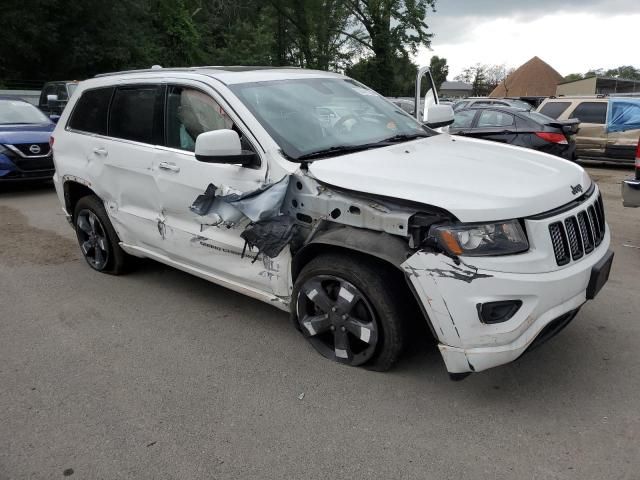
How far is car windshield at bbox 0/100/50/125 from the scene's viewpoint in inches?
395

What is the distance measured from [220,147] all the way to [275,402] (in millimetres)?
1531

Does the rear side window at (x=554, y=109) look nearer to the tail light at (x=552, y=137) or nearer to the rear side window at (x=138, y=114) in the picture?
the tail light at (x=552, y=137)

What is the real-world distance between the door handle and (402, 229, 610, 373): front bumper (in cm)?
196

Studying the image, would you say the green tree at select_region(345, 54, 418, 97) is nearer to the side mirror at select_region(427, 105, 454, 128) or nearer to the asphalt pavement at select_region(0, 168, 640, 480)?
the side mirror at select_region(427, 105, 454, 128)

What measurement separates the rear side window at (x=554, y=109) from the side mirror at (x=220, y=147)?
11.3m

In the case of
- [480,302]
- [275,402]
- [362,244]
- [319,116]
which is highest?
[319,116]

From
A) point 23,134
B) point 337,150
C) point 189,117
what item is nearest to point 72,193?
point 189,117

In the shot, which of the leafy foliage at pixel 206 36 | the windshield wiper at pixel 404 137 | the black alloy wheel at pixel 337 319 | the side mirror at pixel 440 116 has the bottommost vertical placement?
the black alloy wheel at pixel 337 319

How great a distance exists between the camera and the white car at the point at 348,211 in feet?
8.90

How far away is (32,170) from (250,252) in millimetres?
7445

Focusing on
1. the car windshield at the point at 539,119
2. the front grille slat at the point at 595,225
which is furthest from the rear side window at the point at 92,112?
the car windshield at the point at 539,119

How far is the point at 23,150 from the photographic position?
9242 millimetres

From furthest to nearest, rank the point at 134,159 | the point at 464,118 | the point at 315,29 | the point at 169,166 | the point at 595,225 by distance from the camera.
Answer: the point at 315,29 → the point at 464,118 → the point at 134,159 → the point at 169,166 → the point at 595,225

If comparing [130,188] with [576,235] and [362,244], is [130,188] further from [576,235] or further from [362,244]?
[576,235]
